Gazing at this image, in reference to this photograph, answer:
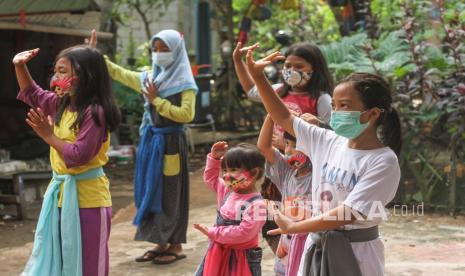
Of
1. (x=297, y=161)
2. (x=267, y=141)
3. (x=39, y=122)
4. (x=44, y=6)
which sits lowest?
(x=297, y=161)

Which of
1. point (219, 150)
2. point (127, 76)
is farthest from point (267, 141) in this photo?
point (127, 76)

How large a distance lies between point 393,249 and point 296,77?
7.49 ft

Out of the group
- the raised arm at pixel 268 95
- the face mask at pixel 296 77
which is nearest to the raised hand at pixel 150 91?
the face mask at pixel 296 77

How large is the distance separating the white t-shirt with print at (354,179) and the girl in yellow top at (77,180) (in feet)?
4.18

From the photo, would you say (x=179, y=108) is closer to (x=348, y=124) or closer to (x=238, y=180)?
(x=238, y=180)

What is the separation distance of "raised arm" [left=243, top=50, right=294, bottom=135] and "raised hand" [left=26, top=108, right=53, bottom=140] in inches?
44.4

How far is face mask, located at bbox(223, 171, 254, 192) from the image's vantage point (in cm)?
400

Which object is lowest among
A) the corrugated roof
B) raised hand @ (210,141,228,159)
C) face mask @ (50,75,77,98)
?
raised hand @ (210,141,228,159)

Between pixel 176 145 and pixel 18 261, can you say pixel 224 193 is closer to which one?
pixel 176 145

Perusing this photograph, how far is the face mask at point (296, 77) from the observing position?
4520mm

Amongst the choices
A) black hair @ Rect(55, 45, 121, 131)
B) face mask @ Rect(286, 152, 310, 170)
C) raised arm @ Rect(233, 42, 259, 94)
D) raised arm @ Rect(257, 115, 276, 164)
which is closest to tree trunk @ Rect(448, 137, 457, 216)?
raised arm @ Rect(233, 42, 259, 94)

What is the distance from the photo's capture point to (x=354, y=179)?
10.0ft

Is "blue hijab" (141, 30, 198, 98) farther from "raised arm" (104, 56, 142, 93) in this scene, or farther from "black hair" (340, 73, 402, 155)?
"black hair" (340, 73, 402, 155)

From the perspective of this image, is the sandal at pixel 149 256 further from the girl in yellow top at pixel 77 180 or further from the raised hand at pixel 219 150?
the raised hand at pixel 219 150
